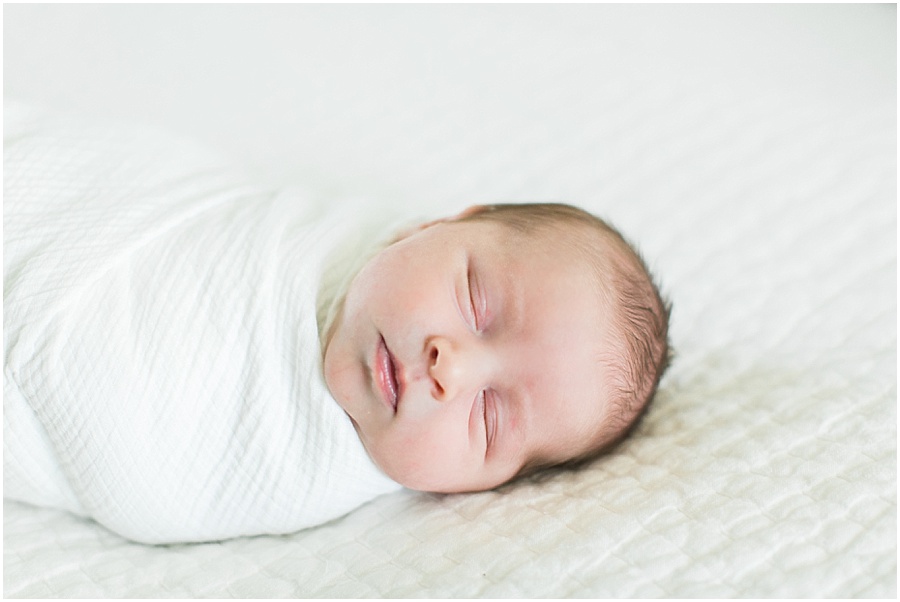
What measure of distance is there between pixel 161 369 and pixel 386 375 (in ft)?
0.93

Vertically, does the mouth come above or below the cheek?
above

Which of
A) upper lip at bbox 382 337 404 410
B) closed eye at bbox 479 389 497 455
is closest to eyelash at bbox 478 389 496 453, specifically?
closed eye at bbox 479 389 497 455

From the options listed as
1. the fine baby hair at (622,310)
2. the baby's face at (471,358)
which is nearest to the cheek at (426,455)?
the baby's face at (471,358)

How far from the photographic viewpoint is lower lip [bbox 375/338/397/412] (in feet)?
3.47

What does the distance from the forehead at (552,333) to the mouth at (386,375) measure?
0.15 m

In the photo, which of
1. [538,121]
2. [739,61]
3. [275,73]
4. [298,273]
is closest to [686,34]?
[739,61]

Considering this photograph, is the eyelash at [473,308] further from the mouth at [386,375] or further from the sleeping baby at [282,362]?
the mouth at [386,375]

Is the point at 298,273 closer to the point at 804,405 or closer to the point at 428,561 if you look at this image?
the point at 428,561

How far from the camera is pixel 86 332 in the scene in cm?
106

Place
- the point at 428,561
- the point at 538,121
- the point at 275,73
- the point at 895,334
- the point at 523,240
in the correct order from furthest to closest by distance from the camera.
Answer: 1. the point at 275,73
2. the point at 538,121
3. the point at 895,334
4. the point at 523,240
5. the point at 428,561

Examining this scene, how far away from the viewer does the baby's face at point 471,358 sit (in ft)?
3.45

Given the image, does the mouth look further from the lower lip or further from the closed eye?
the closed eye

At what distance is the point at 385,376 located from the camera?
3.48 feet

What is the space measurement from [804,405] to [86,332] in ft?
3.10
